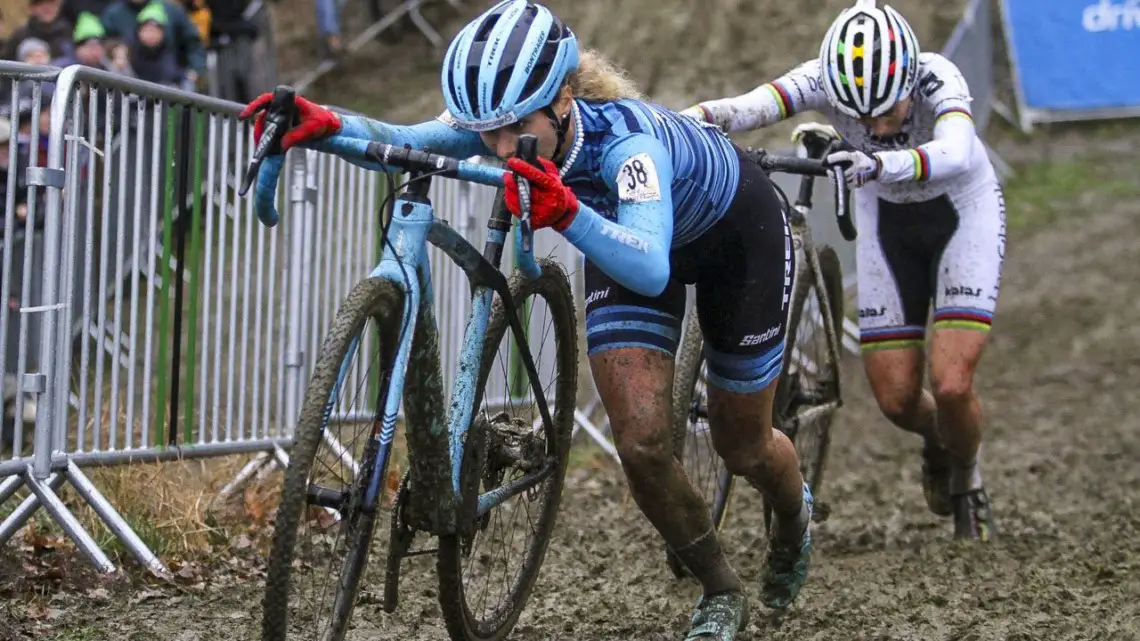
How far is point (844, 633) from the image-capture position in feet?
16.3

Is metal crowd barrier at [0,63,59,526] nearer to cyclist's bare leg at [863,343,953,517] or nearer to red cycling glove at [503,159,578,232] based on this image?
red cycling glove at [503,159,578,232]

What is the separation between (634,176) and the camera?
12.8 ft

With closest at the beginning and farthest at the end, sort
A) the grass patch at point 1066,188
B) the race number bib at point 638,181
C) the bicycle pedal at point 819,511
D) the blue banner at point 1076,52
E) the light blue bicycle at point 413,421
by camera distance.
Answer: the light blue bicycle at point 413,421 → the race number bib at point 638,181 → the bicycle pedal at point 819,511 → the grass patch at point 1066,188 → the blue banner at point 1076,52

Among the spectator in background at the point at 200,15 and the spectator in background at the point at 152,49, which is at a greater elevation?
the spectator in background at the point at 200,15

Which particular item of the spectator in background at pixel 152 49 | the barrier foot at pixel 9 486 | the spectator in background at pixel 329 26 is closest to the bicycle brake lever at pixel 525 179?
the barrier foot at pixel 9 486

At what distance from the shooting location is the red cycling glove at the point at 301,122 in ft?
12.1

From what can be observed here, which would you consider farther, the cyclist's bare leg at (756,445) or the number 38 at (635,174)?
the cyclist's bare leg at (756,445)

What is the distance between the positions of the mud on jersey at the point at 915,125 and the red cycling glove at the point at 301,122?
7.23ft

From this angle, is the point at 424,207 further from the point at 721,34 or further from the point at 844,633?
the point at 721,34

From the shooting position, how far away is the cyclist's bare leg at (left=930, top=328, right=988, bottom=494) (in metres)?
6.45

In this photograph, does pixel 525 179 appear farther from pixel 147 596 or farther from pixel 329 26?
pixel 329 26

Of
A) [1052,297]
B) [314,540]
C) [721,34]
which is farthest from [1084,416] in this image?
[721,34]

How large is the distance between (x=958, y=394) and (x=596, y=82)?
287 centimetres

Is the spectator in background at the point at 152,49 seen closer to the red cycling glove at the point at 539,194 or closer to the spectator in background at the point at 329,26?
the spectator in background at the point at 329,26
